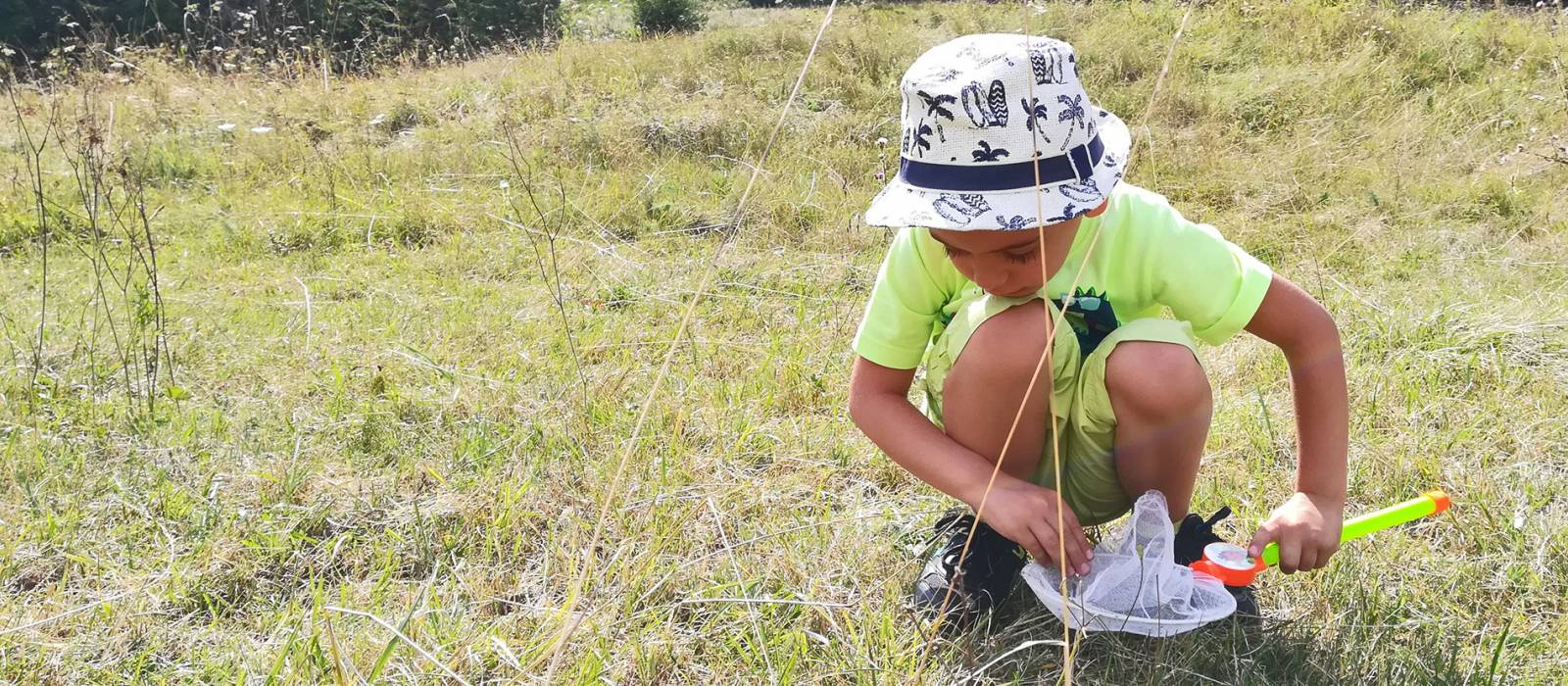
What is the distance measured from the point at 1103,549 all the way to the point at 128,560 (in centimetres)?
147

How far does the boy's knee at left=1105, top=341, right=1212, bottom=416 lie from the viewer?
130cm

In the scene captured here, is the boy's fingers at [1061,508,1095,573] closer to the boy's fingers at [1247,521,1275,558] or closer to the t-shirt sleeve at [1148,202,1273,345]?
the boy's fingers at [1247,521,1275,558]

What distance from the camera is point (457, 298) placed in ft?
9.97

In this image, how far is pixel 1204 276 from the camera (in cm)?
136

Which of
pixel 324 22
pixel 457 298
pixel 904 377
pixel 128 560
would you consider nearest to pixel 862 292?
pixel 457 298

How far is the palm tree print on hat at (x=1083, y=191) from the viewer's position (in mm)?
1197

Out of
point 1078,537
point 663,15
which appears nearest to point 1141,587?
point 1078,537

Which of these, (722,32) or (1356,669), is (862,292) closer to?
(1356,669)

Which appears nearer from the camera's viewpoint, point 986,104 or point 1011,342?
point 986,104

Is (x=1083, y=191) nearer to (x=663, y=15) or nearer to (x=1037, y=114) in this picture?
(x=1037, y=114)

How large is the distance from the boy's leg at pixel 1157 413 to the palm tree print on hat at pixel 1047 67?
1.11 feet

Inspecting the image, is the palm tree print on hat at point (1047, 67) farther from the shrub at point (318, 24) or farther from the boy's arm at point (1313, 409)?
the shrub at point (318, 24)

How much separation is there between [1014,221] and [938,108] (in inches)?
6.0

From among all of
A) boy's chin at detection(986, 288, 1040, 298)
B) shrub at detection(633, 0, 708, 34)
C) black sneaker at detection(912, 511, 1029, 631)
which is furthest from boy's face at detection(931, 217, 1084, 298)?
shrub at detection(633, 0, 708, 34)
